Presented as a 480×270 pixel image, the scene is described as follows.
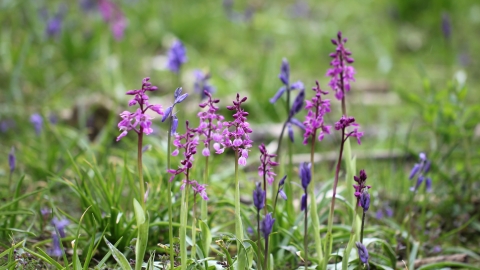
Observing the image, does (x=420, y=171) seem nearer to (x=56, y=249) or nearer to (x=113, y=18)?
(x=56, y=249)

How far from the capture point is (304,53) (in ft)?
22.4

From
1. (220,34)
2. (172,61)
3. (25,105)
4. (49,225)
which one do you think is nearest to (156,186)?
(49,225)

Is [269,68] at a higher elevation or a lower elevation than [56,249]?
higher

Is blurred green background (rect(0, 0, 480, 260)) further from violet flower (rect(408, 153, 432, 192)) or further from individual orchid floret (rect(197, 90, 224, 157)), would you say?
individual orchid floret (rect(197, 90, 224, 157))

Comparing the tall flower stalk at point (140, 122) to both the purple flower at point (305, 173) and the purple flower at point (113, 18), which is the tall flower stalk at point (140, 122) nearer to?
the purple flower at point (305, 173)

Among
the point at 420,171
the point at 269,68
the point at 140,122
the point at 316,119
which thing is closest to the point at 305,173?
the point at 316,119

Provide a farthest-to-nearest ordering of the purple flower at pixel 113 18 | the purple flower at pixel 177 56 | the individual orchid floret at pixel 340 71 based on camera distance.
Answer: the purple flower at pixel 113 18 < the purple flower at pixel 177 56 < the individual orchid floret at pixel 340 71

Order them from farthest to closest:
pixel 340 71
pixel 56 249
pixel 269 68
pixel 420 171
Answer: pixel 269 68
pixel 420 171
pixel 56 249
pixel 340 71

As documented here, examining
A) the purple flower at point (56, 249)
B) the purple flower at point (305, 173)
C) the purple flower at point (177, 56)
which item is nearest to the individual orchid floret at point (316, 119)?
the purple flower at point (305, 173)

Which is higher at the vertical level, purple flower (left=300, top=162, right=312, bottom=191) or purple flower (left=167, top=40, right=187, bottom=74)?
purple flower (left=167, top=40, right=187, bottom=74)

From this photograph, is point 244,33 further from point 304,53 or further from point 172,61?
point 172,61

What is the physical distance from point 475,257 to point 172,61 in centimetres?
216

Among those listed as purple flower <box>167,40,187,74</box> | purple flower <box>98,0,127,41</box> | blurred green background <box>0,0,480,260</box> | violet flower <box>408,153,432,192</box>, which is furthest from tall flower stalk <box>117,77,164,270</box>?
purple flower <box>98,0,127,41</box>

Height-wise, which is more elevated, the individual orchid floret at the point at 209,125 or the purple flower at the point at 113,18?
the purple flower at the point at 113,18
